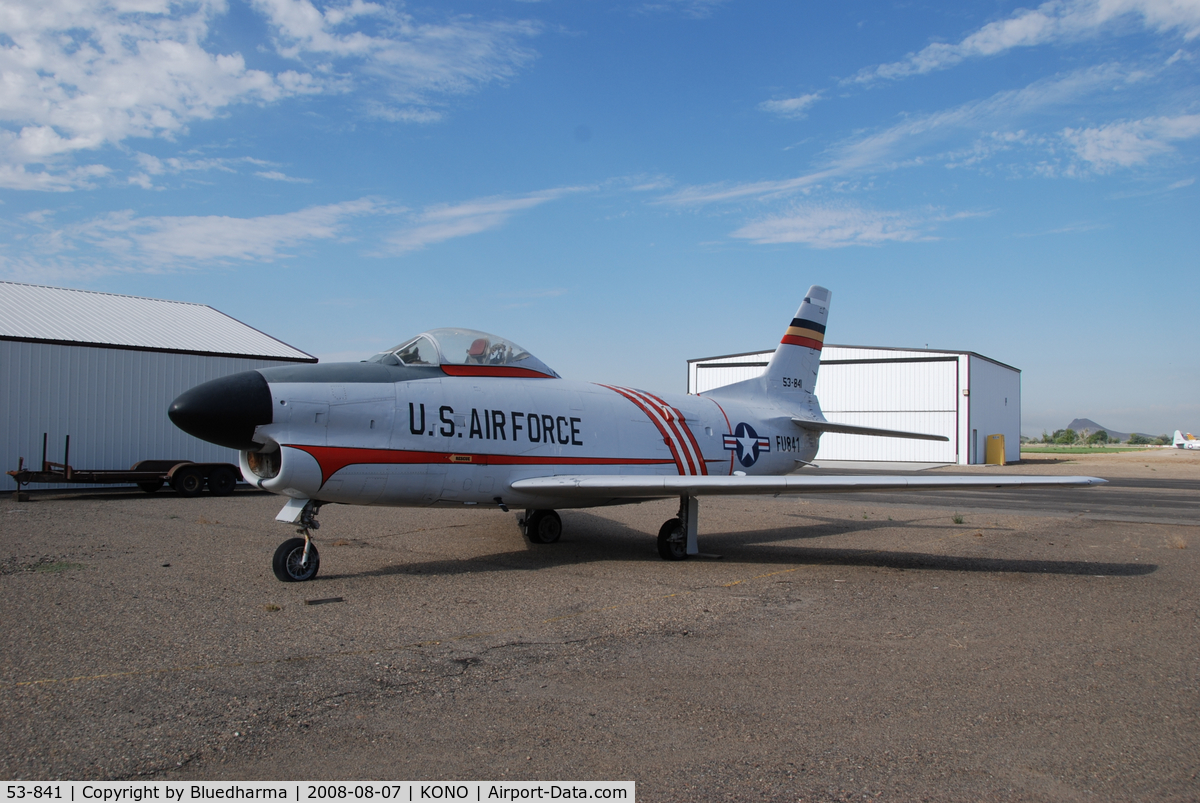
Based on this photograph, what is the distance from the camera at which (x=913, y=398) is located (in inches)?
1538

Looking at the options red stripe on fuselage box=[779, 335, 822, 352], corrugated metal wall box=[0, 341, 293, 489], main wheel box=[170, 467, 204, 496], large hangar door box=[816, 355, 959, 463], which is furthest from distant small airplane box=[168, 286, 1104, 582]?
large hangar door box=[816, 355, 959, 463]

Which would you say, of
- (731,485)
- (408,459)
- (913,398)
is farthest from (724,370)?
(408,459)

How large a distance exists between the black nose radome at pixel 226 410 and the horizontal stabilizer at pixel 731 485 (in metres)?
3.06

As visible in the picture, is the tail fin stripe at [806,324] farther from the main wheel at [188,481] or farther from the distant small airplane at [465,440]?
the main wheel at [188,481]

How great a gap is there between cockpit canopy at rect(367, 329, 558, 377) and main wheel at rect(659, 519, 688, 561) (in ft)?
9.29

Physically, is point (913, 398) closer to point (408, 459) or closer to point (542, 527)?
point (542, 527)

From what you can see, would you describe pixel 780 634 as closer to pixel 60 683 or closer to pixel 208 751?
pixel 208 751

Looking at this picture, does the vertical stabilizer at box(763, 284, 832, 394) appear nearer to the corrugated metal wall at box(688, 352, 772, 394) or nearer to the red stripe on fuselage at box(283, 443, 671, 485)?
the red stripe on fuselage at box(283, 443, 671, 485)

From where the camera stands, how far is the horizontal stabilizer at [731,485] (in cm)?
866

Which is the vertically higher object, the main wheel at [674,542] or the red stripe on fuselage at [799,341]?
the red stripe on fuselage at [799,341]

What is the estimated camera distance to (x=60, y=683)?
441 centimetres

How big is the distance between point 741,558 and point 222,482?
1520 centimetres

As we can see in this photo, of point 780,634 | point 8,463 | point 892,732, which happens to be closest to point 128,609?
point 780,634

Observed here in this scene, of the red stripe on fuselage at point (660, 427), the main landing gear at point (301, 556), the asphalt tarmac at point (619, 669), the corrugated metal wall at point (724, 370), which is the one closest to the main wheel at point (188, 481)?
the asphalt tarmac at point (619, 669)
